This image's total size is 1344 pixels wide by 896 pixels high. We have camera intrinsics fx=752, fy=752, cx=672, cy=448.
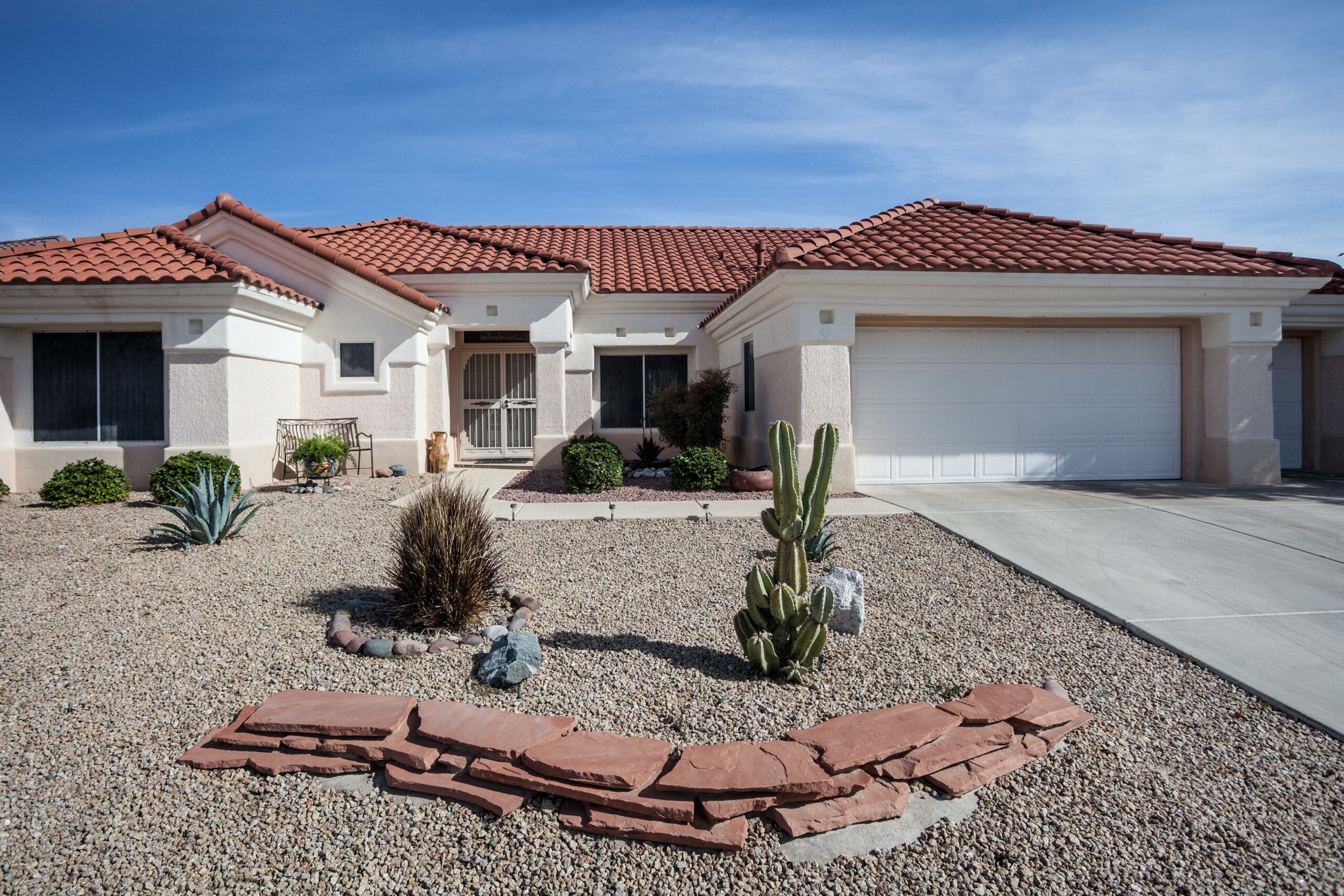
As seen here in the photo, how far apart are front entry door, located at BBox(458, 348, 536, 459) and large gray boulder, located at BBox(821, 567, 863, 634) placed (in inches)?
500

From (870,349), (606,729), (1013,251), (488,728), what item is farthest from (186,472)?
(1013,251)

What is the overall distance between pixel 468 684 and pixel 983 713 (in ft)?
8.72

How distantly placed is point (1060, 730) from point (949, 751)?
684mm

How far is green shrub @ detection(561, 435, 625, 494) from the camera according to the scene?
11109mm

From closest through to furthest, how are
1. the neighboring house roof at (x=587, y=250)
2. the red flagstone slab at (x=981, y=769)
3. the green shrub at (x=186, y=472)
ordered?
the red flagstone slab at (x=981, y=769), the green shrub at (x=186, y=472), the neighboring house roof at (x=587, y=250)

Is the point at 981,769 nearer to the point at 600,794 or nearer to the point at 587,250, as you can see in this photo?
the point at 600,794

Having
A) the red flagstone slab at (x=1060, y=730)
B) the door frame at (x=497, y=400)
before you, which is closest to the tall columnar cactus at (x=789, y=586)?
the red flagstone slab at (x=1060, y=730)

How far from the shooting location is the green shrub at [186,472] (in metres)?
9.49

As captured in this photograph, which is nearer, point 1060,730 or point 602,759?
point 602,759

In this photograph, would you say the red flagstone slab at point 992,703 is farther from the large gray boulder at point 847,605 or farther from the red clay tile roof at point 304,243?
the red clay tile roof at point 304,243

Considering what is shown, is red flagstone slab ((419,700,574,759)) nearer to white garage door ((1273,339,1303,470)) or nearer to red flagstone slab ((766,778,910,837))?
red flagstone slab ((766,778,910,837))

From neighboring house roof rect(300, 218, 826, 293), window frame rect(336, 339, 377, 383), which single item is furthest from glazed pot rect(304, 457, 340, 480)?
neighboring house roof rect(300, 218, 826, 293)

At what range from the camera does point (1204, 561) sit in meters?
6.43

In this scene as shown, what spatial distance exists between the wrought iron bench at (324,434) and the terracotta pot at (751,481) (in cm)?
674
